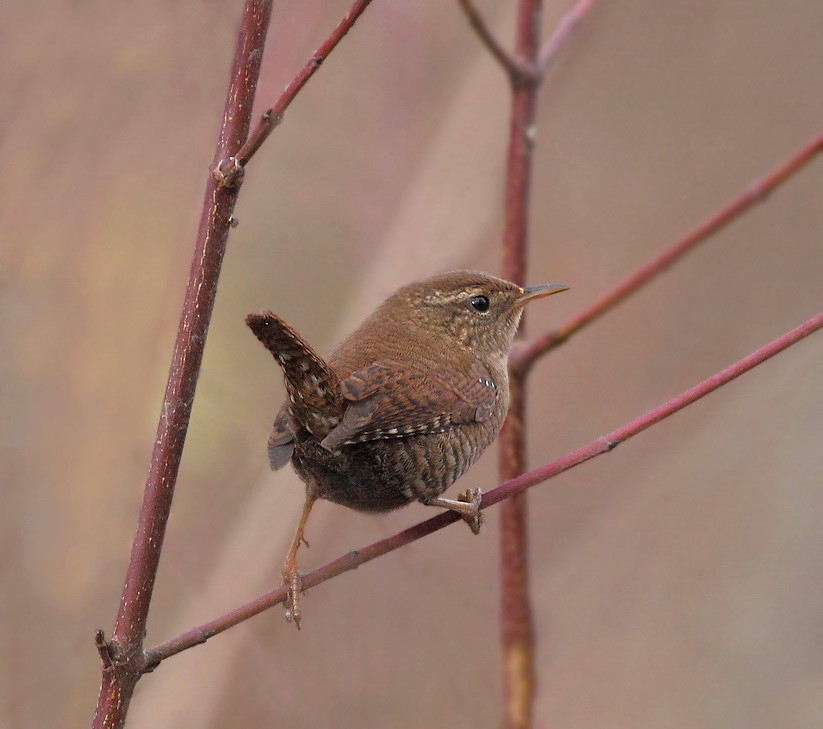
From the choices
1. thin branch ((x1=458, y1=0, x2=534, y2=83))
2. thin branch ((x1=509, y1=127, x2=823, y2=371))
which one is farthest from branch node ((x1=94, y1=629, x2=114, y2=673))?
thin branch ((x1=458, y1=0, x2=534, y2=83))

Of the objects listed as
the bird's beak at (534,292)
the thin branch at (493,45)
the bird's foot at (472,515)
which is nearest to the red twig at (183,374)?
the thin branch at (493,45)

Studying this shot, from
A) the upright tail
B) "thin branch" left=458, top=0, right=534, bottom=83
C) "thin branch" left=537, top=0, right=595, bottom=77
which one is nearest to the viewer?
the upright tail

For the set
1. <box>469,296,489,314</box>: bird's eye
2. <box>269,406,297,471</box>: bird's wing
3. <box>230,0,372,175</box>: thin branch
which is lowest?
<box>269,406,297,471</box>: bird's wing

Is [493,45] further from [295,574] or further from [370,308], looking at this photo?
[295,574]

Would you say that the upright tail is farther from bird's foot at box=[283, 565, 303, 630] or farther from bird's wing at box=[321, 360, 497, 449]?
bird's foot at box=[283, 565, 303, 630]

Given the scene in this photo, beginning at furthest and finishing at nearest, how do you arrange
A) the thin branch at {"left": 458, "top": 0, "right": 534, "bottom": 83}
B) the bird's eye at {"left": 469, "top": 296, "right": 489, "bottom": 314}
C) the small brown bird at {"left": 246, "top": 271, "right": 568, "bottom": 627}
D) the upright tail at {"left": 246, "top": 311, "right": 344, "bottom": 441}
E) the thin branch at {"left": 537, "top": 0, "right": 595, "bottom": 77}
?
the bird's eye at {"left": 469, "top": 296, "right": 489, "bottom": 314} < the thin branch at {"left": 537, "top": 0, "right": 595, "bottom": 77} < the thin branch at {"left": 458, "top": 0, "right": 534, "bottom": 83} < the small brown bird at {"left": 246, "top": 271, "right": 568, "bottom": 627} < the upright tail at {"left": 246, "top": 311, "right": 344, "bottom": 441}

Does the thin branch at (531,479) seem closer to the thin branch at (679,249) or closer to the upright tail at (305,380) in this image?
the upright tail at (305,380)
